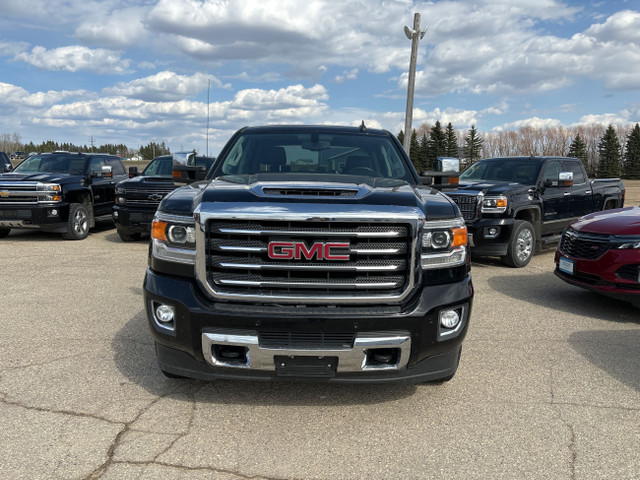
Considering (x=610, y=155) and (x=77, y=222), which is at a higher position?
(x=610, y=155)

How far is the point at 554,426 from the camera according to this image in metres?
3.23

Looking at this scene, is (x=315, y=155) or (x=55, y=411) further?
(x=315, y=155)

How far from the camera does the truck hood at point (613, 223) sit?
5.67m

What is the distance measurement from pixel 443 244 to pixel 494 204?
5.58 meters

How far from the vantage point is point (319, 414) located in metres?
3.36

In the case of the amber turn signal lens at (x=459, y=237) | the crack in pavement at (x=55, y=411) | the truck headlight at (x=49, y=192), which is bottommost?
the crack in pavement at (x=55, y=411)

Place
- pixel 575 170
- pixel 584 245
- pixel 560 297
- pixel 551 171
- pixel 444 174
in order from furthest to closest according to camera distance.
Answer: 1. pixel 575 170
2. pixel 551 171
3. pixel 560 297
4. pixel 584 245
5. pixel 444 174

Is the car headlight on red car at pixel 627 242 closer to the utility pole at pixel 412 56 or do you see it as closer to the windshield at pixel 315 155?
the windshield at pixel 315 155

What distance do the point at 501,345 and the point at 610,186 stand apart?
7.74 m

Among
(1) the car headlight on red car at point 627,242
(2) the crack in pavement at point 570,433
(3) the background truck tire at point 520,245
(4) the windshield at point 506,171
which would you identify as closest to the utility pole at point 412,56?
(4) the windshield at point 506,171

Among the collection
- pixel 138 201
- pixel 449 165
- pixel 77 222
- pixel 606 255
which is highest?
pixel 449 165

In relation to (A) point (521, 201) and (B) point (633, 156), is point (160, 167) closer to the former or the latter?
(A) point (521, 201)

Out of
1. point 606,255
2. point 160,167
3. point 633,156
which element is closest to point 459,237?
point 606,255

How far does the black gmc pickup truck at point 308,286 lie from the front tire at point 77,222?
8.73m
